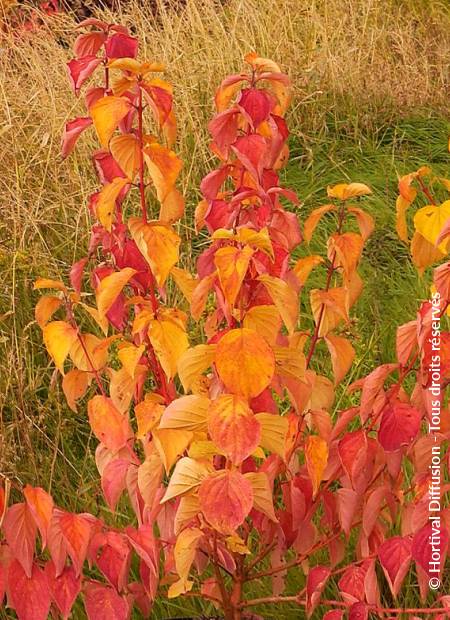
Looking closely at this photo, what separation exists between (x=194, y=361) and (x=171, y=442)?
0.15 metres

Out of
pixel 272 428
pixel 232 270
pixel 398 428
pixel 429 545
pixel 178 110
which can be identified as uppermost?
pixel 232 270

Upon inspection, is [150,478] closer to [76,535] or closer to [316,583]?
[76,535]

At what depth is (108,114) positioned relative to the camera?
4.77 feet

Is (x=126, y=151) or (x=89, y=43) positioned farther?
(x=89, y=43)

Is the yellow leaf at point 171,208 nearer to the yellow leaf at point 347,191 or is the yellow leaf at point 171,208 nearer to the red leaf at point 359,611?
the yellow leaf at point 347,191

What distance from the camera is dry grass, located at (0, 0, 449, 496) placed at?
279 cm

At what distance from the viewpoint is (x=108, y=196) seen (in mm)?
1514

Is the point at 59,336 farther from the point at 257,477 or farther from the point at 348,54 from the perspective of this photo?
the point at 348,54

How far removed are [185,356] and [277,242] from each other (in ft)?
0.79

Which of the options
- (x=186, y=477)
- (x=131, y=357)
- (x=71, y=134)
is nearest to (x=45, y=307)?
(x=131, y=357)

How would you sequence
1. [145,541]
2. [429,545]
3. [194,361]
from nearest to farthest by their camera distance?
[194,361] < [429,545] < [145,541]

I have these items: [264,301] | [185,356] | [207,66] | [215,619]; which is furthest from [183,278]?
[207,66]

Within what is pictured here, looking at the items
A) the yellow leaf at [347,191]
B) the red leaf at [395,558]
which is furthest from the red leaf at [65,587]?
the yellow leaf at [347,191]

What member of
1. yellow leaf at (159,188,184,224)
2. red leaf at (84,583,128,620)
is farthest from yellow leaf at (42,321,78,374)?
red leaf at (84,583,128,620)
